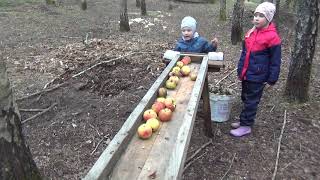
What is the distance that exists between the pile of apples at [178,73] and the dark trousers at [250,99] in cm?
91

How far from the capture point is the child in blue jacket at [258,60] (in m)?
4.79

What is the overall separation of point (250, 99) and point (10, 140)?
3173 millimetres

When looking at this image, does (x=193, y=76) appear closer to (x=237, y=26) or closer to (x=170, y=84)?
(x=170, y=84)

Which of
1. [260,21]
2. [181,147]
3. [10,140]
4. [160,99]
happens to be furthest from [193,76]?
[10,140]

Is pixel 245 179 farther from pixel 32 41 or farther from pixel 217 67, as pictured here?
pixel 32 41

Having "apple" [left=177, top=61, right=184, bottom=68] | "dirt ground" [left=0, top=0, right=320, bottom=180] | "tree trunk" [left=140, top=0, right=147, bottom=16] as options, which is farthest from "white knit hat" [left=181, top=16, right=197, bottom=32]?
"tree trunk" [left=140, top=0, right=147, bottom=16]

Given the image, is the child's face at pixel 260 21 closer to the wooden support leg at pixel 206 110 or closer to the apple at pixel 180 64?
the wooden support leg at pixel 206 110

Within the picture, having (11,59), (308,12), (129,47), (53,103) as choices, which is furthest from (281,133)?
(11,59)

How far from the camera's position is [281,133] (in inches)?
209

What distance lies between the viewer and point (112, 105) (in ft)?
20.1

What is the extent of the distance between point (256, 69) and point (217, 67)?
523mm

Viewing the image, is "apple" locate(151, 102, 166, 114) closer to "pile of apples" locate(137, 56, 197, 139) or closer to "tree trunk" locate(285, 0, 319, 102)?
"pile of apples" locate(137, 56, 197, 139)

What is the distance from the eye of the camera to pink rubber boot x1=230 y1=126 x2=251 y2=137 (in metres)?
5.26

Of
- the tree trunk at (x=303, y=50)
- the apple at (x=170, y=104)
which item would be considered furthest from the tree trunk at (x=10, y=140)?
the tree trunk at (x=303, y=50)
